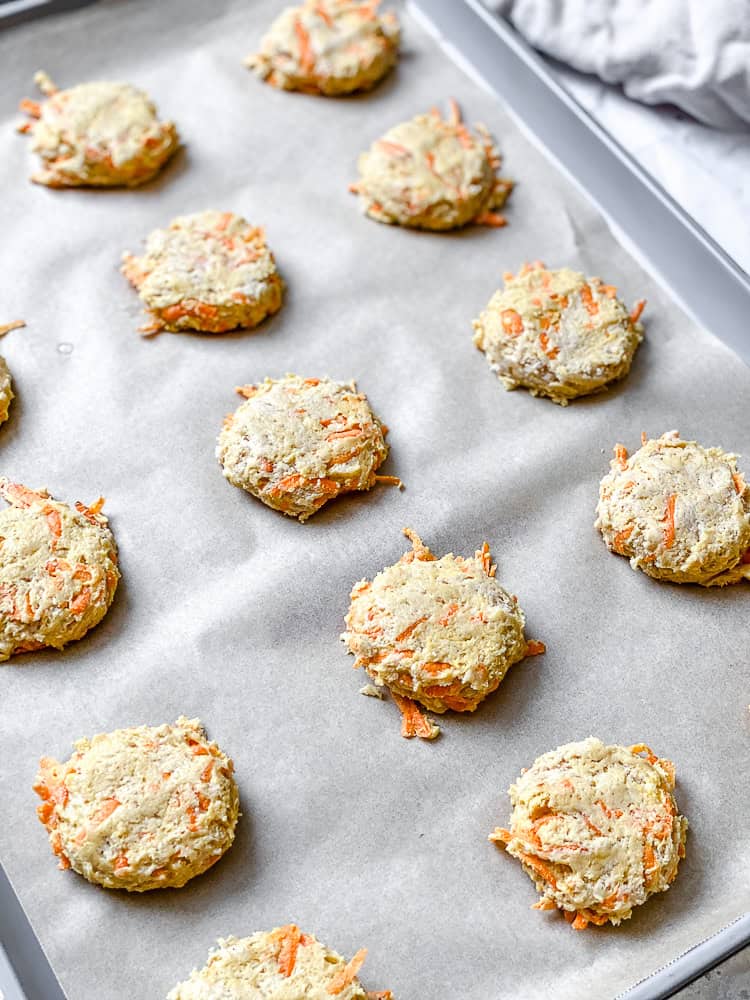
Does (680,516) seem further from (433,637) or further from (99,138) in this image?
(99,138)

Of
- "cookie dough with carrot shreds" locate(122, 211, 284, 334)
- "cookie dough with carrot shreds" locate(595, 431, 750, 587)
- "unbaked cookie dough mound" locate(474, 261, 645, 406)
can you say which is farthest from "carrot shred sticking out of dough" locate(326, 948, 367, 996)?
"cookie dough with carrot shreds" locate(122, 211, 284, 334)

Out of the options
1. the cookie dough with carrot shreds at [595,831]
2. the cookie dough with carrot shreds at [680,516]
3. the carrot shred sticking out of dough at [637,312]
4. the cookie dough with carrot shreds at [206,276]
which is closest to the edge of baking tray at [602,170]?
the carrot shred sticking out of dough at [637,312]

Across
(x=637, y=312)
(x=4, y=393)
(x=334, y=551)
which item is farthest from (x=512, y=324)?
(x=4, y=393)

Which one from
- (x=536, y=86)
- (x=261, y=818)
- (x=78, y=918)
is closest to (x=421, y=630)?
(x=261, y=818)

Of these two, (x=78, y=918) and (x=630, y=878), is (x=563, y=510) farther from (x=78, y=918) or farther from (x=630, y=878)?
(x=78, y=918)

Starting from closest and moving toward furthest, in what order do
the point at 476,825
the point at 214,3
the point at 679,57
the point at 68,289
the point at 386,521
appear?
the point at 476,825 < the point at 386,521 < the point at 68,289 < the point at 679,57 < the point at 214,3
